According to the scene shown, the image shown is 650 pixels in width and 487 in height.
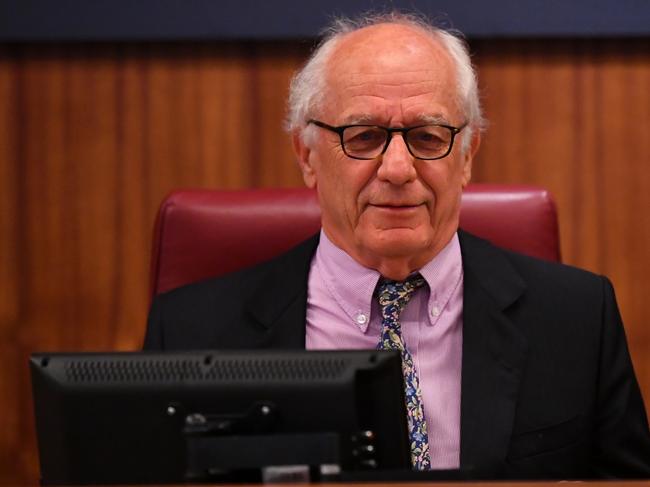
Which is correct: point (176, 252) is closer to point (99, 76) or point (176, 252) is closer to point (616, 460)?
point (99, 76)

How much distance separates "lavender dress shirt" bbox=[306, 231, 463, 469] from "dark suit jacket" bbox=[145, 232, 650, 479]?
3cm

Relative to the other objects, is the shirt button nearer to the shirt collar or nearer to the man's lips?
the shirt collar

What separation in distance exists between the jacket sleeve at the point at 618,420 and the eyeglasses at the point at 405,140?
17.0 inches

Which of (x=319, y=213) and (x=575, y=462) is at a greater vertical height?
(x=319, y=213)

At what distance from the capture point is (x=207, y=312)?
192 centimetres

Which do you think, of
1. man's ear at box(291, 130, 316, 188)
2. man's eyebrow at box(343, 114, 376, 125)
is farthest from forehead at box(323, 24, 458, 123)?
man's ear at box(291, 130, 316, 188)

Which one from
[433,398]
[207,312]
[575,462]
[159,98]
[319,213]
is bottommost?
[575,462]

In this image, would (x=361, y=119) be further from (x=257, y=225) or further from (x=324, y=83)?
(x=257, y=225)

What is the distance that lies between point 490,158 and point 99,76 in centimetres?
92

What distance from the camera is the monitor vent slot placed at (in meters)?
1.19

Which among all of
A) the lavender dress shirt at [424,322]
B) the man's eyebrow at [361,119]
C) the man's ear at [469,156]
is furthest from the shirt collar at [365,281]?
the man's eyebrow at [361,119]

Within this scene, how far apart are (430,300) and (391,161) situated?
25 centimetres

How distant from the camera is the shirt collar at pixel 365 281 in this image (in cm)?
182

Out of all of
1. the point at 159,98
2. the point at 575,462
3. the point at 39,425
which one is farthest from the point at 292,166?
the point at 39,425
